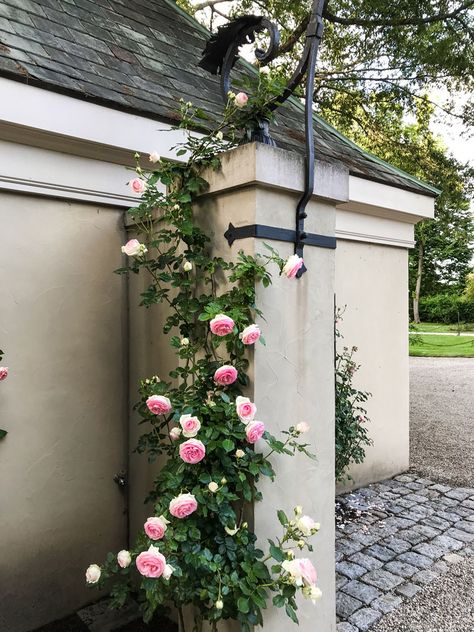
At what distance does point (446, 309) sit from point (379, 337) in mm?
26550

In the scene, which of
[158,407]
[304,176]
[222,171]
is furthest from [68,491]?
[304,176]

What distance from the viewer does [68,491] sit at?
270cm

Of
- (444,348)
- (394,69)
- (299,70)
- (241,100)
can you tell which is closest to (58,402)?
(241,100)

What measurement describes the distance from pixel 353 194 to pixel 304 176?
8.11ft

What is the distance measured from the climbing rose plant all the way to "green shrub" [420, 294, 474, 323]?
89.2ft

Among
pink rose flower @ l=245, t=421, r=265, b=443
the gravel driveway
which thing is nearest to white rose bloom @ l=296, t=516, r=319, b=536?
pink rose flower @ l=245, t=421, r=265, b=443

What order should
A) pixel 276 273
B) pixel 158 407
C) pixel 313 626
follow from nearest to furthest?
pixel 158 407 < pixel 276 273 < pixel 313 626

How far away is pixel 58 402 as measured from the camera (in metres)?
2.70

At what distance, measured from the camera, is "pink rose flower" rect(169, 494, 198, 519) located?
1669 millimetres

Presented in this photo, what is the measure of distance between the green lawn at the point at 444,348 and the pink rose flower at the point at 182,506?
553 inches

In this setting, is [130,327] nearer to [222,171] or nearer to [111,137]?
[111,137]

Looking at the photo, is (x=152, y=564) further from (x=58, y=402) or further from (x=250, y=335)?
(x=58, y=402)

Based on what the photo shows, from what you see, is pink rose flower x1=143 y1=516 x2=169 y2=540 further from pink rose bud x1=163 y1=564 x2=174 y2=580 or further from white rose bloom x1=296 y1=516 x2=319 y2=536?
white rose bloom x1=296 y1=516 x2=319 y2=536

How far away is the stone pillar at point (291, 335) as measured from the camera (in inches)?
77.8
